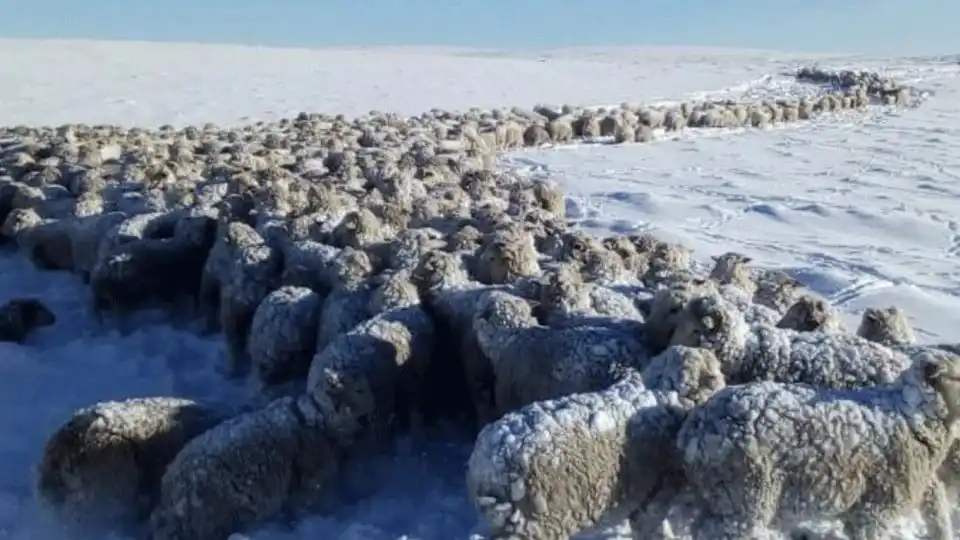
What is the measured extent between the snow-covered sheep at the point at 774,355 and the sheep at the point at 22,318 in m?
4.46

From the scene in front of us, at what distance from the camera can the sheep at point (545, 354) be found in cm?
410

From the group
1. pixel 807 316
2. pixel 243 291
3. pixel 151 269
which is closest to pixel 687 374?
pixel 807 316

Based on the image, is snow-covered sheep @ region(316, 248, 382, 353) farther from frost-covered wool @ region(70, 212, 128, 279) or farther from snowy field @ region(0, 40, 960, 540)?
frost-covered wool @ region(70, 212, 128, 279)

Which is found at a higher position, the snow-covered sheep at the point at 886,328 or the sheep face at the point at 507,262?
the sheep face at the point at 507,262

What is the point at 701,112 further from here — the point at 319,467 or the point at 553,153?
the point at 319,467

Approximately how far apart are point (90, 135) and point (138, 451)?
10773 millimetres

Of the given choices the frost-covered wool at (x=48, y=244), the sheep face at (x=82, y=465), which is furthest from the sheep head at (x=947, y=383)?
the frost-covered wool at (x=48, y=244)

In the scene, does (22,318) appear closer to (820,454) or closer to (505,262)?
(505,262)

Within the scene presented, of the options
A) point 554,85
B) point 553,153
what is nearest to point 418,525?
point 553,153

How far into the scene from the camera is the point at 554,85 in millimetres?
33531

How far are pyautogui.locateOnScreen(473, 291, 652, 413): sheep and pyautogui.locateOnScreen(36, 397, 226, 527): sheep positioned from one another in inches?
55.3

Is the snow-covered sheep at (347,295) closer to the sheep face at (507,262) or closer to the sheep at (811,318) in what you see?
the sheep face at (507,262)

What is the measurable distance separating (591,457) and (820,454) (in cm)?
77

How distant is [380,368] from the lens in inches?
174
